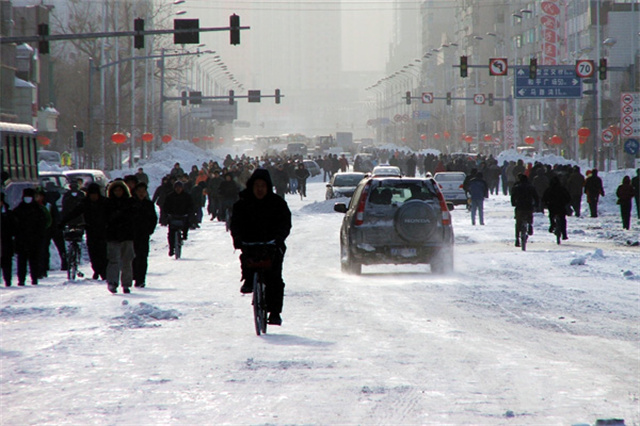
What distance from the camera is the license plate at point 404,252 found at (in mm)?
17469

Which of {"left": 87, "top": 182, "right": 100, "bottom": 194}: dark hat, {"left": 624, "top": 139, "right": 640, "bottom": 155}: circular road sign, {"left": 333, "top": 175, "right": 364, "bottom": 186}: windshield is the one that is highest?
{"left": 624, "top": 139, "right": 640, "bottom": 155}: circular road sign

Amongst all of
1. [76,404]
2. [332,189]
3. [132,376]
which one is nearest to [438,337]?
[132,376]

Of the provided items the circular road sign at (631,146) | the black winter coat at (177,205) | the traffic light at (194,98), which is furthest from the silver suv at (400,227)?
the traffic light at (194,98)

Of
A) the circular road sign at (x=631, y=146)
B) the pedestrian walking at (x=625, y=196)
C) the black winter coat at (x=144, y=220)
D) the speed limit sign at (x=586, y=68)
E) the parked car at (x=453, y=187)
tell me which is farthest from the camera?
the speed limit sign at (x=586, y=68)

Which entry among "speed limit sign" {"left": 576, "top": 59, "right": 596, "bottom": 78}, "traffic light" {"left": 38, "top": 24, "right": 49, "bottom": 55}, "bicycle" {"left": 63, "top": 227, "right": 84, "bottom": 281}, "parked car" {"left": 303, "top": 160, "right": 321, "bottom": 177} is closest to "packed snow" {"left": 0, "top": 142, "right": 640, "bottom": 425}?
"bicycle" {"left": 63, "top": 227, "right": 84, "bottom": 281}

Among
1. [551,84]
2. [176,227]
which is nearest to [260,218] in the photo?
[176,227]

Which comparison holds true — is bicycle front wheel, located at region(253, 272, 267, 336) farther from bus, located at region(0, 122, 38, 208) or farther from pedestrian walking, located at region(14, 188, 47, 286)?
bus, located at region(0, 122, 38, 208)

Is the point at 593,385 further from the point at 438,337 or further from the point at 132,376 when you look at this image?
the point at 132,376

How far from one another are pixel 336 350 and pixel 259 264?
1.28 m

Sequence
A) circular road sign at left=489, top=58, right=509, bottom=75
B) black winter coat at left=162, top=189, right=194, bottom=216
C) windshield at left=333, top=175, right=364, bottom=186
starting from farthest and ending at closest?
circular road sign at left=489, top=58, right=509, bottom=75 < windshield at left=333, top=175, right=364, bottom=186 < black winter coat at left=162, top=189, right=194, bottom=216

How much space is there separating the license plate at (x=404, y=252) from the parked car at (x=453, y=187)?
2407 cm

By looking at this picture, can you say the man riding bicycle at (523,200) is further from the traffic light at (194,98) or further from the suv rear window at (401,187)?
the traffic light at (194,98)

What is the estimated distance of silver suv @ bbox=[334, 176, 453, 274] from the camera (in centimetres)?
1730

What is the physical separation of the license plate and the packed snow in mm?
392
